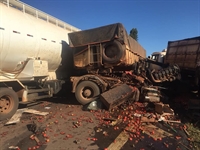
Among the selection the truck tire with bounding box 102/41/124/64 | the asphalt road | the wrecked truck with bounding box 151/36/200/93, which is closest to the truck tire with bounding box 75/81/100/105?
the asphalt road

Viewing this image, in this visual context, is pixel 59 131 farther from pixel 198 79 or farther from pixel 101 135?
pixel 198 79

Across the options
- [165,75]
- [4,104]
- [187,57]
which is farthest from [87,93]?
[187,57]

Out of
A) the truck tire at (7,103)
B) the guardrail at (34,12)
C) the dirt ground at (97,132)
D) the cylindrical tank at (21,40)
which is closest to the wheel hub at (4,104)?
the truck tire at (7,103)

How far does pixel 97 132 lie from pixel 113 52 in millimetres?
4051

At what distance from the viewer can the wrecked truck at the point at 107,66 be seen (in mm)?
7590

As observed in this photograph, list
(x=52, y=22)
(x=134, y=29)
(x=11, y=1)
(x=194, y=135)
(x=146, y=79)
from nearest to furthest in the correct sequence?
(x=194, y=135) → (x=11, y=1) → (x=146, y=79) → (x=52, y=22) → (x=134, y=29)

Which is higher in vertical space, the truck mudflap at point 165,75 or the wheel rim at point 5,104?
the truck mudflap at point 165,75

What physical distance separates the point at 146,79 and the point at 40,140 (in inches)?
225

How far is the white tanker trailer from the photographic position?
19.5ft

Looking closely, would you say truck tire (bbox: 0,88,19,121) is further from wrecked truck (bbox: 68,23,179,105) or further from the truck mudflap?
the truck mudflap

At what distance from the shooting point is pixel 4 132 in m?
4.97

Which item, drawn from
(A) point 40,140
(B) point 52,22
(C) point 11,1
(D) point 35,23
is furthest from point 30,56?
(A) point 40,140

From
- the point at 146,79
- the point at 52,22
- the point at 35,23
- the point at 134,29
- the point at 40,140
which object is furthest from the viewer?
the point at 134,29

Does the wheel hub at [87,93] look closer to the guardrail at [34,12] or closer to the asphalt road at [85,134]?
the asphalt road at [85,134]
